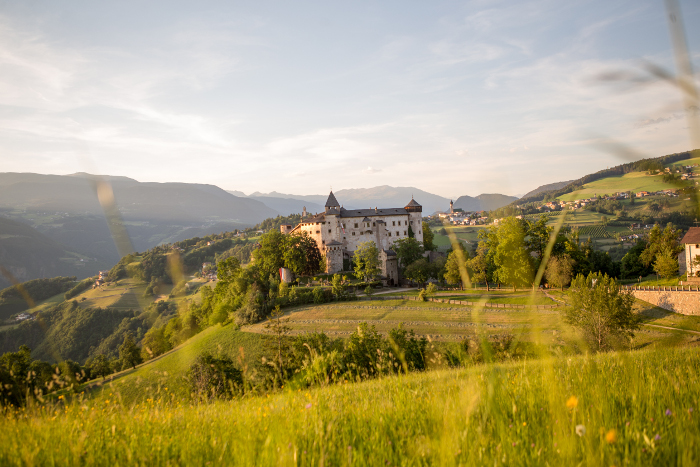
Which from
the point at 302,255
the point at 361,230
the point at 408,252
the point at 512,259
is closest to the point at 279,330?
the point at 512,259

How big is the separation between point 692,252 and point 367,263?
45.4m

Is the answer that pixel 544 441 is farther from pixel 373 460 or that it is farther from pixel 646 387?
pixel 646 387

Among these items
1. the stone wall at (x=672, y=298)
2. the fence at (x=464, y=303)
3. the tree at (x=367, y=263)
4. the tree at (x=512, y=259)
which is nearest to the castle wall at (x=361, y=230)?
the tree at (x=367, y=263)

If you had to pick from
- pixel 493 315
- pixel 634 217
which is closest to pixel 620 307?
pixel 493 315

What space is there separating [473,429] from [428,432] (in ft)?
1.34

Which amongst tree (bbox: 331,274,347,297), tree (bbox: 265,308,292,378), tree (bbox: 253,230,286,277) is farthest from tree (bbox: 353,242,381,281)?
tree (bbox: 265,308,292,378)

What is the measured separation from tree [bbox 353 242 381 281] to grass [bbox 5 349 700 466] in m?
62.0

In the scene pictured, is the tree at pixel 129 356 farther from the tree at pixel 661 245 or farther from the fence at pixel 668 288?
the tree at pixel 661 245

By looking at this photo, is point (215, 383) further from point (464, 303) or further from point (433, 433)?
point (464, 303)

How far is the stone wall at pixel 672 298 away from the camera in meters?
38.1

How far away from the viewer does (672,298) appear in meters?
40.2

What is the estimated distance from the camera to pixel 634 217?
332 ft

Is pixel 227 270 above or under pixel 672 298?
above

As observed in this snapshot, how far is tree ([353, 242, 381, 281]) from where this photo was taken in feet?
217
